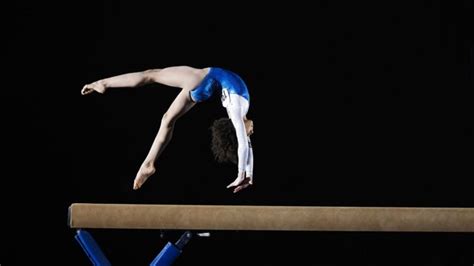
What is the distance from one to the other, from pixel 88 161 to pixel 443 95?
10.8 ft

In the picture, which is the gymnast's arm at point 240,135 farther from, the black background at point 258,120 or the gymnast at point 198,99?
the black background at point 258,120

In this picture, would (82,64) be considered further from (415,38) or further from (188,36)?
(415,38)

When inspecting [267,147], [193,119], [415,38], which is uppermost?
[415,38]

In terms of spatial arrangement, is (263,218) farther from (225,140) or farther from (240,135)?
(225,140)

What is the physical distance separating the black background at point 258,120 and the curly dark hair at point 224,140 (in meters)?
0.27

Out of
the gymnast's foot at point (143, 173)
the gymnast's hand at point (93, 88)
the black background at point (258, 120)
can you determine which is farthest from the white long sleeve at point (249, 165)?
the gymnast's hand at point (93, 88)

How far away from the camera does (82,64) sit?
5152 millimetres

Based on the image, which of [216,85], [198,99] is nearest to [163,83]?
[198,99]

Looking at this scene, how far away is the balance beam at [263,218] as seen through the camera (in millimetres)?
4023

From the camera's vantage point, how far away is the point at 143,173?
15.9 ft

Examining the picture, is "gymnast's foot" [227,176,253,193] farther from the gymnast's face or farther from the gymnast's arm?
the gymnast's face

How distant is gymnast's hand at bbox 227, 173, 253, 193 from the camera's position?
476 cm

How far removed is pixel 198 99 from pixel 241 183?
757 mm

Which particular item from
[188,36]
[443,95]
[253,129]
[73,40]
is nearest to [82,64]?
[73,40]
